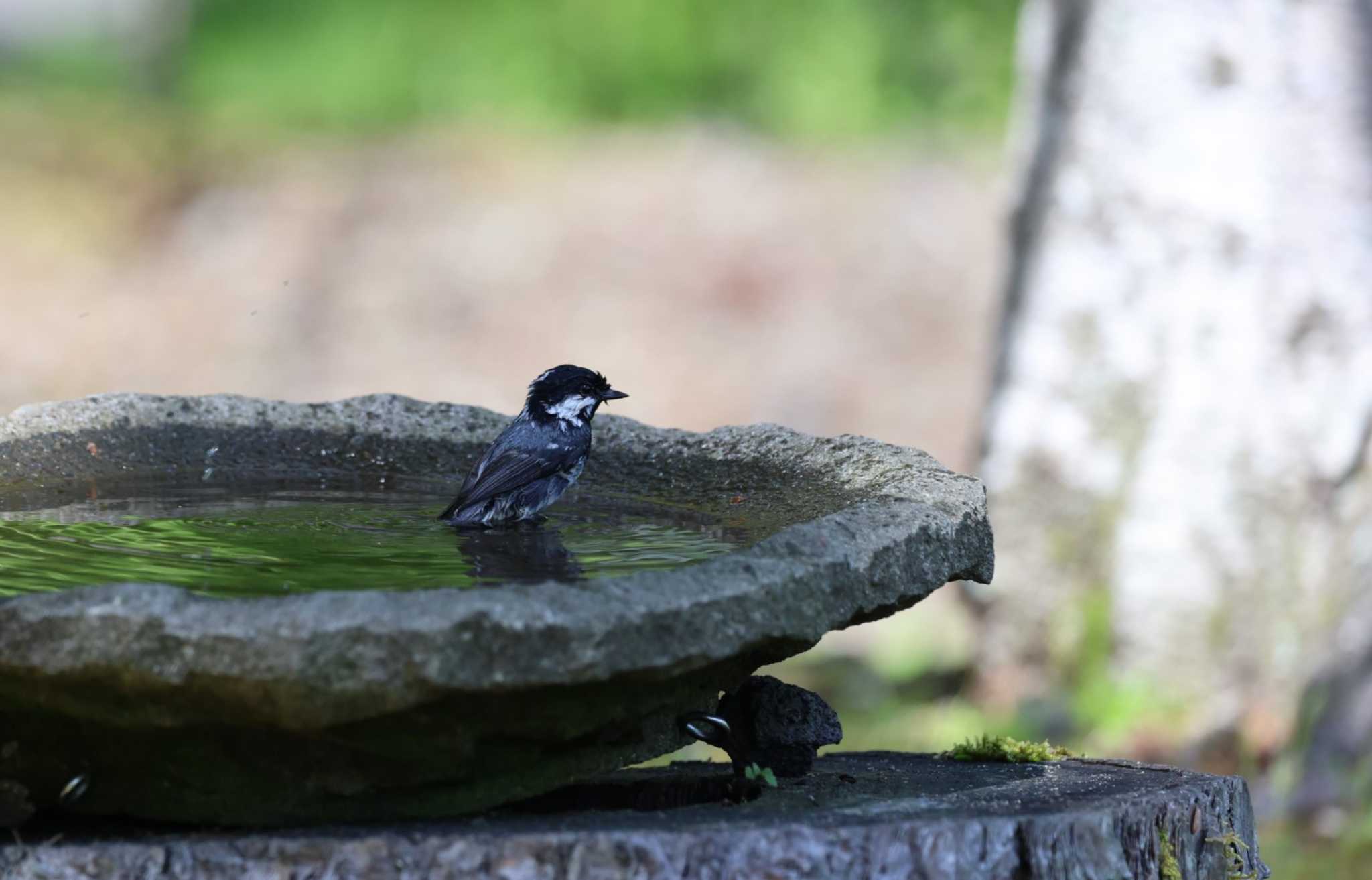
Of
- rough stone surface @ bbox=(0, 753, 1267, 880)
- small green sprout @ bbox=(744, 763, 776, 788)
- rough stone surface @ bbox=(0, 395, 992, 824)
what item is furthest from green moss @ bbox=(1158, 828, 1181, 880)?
small green sprout @ bbox=(744, 763, 776, 788)

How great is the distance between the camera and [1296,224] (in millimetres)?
6422

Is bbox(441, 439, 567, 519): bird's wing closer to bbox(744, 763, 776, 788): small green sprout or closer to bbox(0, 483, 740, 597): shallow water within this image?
bbox(0, 483, 740, 597): shallow water

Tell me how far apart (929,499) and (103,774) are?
159cm

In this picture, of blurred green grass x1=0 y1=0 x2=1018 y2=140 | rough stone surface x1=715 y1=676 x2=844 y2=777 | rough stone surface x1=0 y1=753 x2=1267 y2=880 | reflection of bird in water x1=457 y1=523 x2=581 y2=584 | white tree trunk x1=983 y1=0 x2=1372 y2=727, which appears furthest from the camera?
blurred green grass x1=0 y1=0 x2=1018 y2=140

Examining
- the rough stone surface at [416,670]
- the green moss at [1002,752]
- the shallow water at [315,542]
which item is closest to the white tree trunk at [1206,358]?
the green moss at [1002,752]

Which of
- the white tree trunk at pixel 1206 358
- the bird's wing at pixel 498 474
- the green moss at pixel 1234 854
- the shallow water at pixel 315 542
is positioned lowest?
the green moss at pixel 1234 854

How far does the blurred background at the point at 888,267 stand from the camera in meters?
6.41

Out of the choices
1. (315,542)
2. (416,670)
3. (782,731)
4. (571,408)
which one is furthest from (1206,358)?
(416,670)

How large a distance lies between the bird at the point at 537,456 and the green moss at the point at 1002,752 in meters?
1.16

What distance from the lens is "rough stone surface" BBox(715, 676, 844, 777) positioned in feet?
10.3

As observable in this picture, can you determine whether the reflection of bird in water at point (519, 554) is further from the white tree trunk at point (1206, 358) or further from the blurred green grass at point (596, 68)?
the blurred green grass at point (596, 68)

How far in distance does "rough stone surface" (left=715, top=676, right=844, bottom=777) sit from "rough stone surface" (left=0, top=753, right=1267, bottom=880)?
0.63 feet

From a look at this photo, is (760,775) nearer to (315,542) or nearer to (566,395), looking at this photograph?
(315,542)

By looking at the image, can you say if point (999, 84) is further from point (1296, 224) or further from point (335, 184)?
point (1296, 224)
